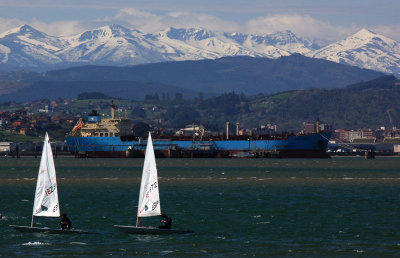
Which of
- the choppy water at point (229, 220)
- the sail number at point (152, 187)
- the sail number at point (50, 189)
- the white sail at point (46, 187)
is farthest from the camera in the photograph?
the sail number at point (50, 189)

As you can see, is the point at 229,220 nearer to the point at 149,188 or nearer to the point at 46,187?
the point at 149,188

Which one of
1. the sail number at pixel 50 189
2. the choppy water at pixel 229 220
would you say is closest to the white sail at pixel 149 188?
the choppy water at pixel 229 220

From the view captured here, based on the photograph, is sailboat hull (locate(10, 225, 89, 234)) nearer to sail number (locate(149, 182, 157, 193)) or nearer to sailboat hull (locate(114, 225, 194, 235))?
sailboat hull (locate(114, 225, 194, 235))

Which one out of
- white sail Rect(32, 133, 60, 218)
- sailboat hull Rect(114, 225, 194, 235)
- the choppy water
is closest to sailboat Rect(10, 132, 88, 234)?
white sail Rect(32, 133, 60, 218)

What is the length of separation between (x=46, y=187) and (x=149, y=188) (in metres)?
6.85

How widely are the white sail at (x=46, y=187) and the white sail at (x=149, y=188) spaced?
5.80m

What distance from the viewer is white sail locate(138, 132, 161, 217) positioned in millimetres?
56688

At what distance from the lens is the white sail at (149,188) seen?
186 feet

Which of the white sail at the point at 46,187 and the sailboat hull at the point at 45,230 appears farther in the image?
the sailboat hull at the point at 45,230

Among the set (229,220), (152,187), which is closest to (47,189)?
(152,187)

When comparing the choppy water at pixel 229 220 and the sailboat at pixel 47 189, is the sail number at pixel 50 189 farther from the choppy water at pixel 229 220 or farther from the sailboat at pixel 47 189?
the choppy water at pixel 229 220

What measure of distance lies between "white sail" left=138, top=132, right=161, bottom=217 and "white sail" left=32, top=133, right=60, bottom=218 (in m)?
5.80

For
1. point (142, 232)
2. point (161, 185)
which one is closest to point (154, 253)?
point (142, 232)

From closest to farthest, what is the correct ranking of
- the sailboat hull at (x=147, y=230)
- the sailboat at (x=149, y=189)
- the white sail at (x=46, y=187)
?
the sailboat at (x=149, y=189), the white sail at (x=46, y=187), the sailboat hull at (x=147, y=230)
